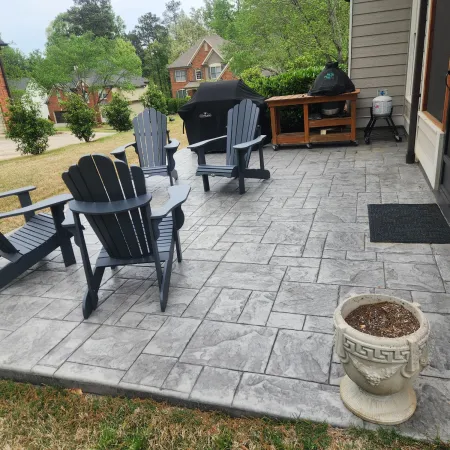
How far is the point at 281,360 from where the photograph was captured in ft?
6.39

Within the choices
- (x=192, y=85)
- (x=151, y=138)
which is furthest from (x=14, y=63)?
(x=151, y=138)

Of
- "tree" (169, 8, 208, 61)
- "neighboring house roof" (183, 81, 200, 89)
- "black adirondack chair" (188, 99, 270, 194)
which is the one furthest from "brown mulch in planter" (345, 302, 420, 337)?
"tree" (169, 8, 208, 61)

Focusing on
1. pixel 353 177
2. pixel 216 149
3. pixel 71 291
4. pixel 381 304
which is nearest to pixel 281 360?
pixel 381 304

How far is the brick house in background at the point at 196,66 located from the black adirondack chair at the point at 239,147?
98.2 feet

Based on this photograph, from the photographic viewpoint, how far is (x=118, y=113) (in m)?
14.9

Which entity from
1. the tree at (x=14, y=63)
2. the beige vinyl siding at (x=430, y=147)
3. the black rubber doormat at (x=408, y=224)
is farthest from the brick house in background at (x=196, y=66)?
the black rubber doormat at (x=408, y=224)

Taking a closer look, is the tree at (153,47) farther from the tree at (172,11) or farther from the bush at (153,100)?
the bush at (153,100)

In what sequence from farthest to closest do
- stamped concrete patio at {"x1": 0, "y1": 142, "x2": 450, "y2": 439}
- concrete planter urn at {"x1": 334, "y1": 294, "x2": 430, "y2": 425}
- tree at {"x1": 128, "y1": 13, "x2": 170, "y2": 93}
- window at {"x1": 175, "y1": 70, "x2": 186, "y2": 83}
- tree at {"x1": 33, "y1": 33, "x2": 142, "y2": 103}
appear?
tree at {"x1": 128, "y1": 13, "x2": 170, "y2": 93} → window at {"x1": 175, "y1": 70, "x2": 186, "y2": 83} → tree at {"x1": 33, "y1": 33, "x2": 142, "y2": 103} → stamped concrete patio at {"x1": 0, "y1": 142, "x2": 450, "y2": 439} → concrete planter urn at {"x1": 334, "y1": 294, "x2": 430, "y2": 425}

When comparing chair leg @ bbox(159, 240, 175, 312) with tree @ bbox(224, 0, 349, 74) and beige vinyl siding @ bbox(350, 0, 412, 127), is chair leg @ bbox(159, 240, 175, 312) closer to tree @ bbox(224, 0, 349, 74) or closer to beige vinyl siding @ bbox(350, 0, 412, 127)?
beige vinyl siding @ bbox(350, 0, 412, 127)

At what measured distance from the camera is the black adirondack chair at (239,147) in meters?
4.63

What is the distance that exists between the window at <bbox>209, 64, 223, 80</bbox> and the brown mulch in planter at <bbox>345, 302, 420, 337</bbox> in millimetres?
35724

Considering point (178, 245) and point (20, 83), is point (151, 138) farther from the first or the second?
→ point (20, 83)

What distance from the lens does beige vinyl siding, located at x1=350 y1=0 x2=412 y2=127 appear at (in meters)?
6.32

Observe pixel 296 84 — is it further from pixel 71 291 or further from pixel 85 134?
pixel 85 134
